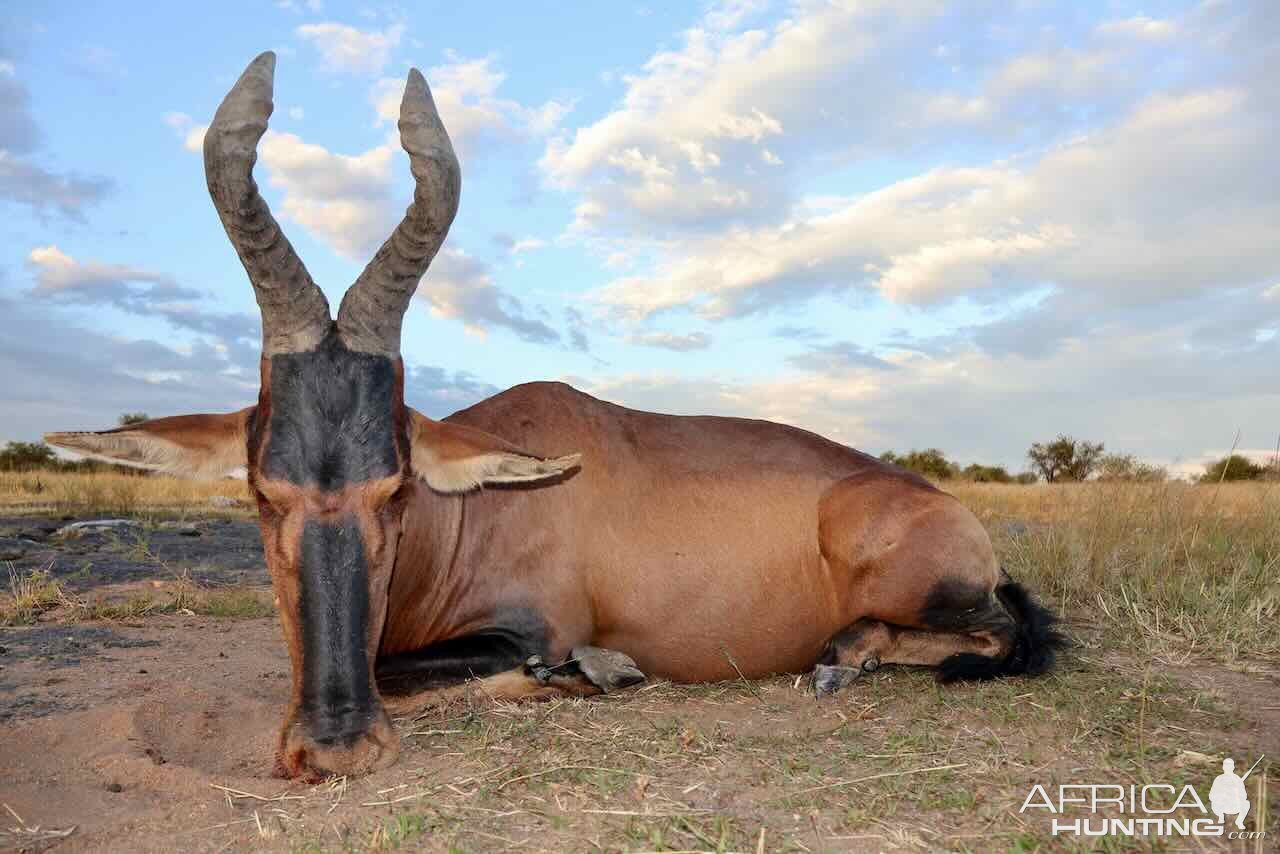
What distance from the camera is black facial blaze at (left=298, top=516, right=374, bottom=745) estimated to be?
397 cm

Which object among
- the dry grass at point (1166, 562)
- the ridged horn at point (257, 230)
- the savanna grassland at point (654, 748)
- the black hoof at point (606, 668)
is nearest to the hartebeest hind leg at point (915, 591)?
the savanna grassland at point (654, 748)

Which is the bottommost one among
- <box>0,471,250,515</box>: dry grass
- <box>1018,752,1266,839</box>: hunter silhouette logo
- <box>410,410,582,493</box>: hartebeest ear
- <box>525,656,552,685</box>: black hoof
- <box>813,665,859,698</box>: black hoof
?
<box>1018,752,1266,839</box>: hunter silhouette logo

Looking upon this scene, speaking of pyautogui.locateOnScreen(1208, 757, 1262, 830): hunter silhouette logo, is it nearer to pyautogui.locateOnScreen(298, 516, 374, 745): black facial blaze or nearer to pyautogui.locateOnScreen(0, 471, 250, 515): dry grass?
pyautogui.locateOnScreen(298, 516, 374, 745): black facial blaze

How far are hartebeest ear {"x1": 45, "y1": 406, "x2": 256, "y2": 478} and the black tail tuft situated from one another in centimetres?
398

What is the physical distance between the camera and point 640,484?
18.4 ft

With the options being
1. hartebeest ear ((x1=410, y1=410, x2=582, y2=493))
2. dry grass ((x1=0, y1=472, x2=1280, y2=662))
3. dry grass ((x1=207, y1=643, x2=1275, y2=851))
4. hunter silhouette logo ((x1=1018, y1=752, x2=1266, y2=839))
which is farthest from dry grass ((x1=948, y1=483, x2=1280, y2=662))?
hartebeest ear ((x1=410, y1=410, x2=582, y2=493))

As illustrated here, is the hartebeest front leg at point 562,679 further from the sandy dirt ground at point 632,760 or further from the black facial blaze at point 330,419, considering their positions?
the black facial blaze at point 330,419

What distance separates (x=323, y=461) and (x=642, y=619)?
2.12 m

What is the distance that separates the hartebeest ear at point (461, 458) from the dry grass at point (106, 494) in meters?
11.2

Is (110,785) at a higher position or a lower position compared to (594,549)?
lower

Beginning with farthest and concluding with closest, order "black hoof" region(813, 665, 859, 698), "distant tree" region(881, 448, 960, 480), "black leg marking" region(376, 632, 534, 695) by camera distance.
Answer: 1. "distant tree" region(881, 448, 960, 480)
2. "black hoof" region(813, 665, 859, 698)
3. "black leg marking" region(376, 632, 534, 695)

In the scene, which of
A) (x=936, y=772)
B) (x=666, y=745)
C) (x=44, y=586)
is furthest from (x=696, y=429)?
(x=44, y=586)

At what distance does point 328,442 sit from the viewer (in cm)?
407

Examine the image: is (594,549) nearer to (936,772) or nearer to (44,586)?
(936,772)
